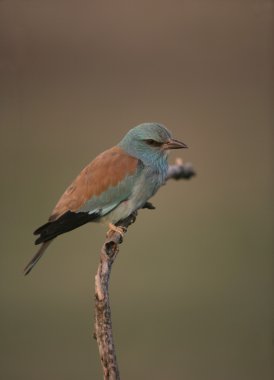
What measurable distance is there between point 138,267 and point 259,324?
55.5 inches

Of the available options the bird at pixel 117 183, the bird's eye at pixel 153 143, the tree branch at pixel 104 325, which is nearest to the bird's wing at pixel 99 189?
the bird at pixel 117 183

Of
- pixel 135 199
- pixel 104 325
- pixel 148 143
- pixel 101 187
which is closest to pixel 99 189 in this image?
pixel 101 187

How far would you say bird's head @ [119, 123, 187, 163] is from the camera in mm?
3666

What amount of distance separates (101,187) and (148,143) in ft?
1.24

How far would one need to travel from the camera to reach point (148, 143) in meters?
3.69

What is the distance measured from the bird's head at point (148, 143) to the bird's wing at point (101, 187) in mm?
137

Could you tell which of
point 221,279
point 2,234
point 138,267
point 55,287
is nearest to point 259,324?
point 221,279

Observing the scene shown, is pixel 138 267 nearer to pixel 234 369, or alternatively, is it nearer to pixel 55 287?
pixel 55 287

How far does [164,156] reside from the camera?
12.2 feet

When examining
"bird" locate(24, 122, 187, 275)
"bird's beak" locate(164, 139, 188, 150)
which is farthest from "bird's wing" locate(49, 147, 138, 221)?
"bird's beak" locate(164, 139, 188, 150)

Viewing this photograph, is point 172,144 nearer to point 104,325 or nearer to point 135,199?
point 135,199

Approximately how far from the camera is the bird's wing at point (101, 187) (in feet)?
11.4

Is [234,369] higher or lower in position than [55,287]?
lower

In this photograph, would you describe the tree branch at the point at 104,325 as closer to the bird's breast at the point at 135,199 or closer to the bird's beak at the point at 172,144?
the bird's breast at the point at 135,199
